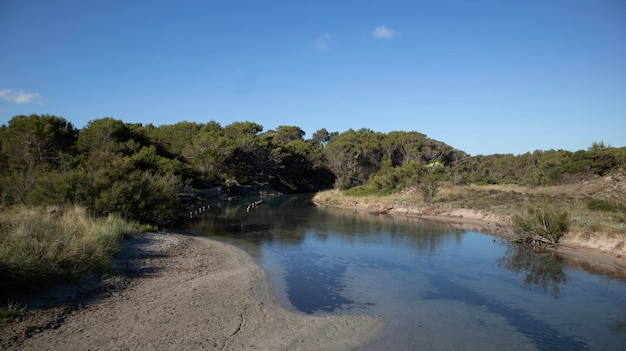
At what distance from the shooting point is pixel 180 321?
8672mm

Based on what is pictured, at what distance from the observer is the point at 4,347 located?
662cm

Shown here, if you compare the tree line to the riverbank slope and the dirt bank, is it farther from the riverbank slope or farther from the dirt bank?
the dirt bank

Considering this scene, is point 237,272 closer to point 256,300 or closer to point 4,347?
point 256,300

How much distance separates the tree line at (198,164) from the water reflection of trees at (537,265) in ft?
58.2

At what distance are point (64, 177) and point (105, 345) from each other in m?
15.3

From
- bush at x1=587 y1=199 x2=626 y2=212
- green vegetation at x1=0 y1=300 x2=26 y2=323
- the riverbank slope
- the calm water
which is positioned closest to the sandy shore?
green vegetation at x1=0 y1=300 x2=26 y2=323

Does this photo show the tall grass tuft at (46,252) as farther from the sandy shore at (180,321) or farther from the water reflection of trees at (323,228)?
the water reflection of trees at (323,228)

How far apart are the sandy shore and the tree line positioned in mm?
9061

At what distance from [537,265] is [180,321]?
14211 mm

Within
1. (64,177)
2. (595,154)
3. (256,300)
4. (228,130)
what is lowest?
(256,300)

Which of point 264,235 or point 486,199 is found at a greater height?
point 486,199

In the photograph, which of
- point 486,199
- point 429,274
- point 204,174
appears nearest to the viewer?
point 429,274

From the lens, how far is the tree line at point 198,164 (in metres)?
20.6

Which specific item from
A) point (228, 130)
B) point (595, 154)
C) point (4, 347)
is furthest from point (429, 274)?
point (228, 130)
